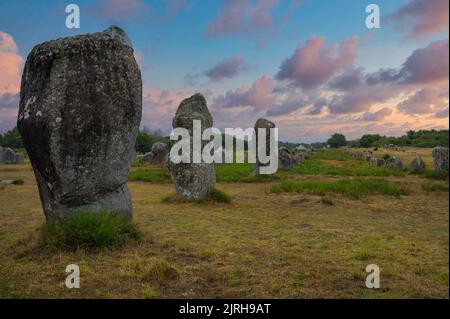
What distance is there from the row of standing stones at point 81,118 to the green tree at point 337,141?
125936 millimetres

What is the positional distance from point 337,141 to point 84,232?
12763cm

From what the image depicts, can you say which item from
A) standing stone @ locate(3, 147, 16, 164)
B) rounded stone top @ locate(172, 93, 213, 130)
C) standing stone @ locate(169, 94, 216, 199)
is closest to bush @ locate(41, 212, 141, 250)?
standing stone @ locate(169, 94, 216, 199)

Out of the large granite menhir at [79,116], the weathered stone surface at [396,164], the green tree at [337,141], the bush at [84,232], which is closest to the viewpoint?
the bush at [84,232]

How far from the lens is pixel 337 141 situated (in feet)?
423

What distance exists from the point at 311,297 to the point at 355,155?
1978 inches

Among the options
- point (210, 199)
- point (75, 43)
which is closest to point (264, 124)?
point (210, 199)

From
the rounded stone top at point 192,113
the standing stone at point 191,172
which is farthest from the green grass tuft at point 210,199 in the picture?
the rounded stone top at point 192,113

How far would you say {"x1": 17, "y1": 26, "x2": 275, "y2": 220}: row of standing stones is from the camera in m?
7.52

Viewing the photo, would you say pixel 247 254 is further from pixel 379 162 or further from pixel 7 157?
pixel 7 157

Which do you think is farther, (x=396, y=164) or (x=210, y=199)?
(x=396, y=164)

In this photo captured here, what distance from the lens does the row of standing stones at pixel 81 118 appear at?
7.52 meters

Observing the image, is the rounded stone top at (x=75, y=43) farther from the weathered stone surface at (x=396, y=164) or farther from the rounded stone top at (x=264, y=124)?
the weathered stone surface at (x=396, y=164)

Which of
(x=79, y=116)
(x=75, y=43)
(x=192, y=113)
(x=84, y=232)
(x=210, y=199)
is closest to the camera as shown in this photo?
(x=84, y=232)

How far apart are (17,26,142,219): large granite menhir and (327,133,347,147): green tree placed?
4963 inches
